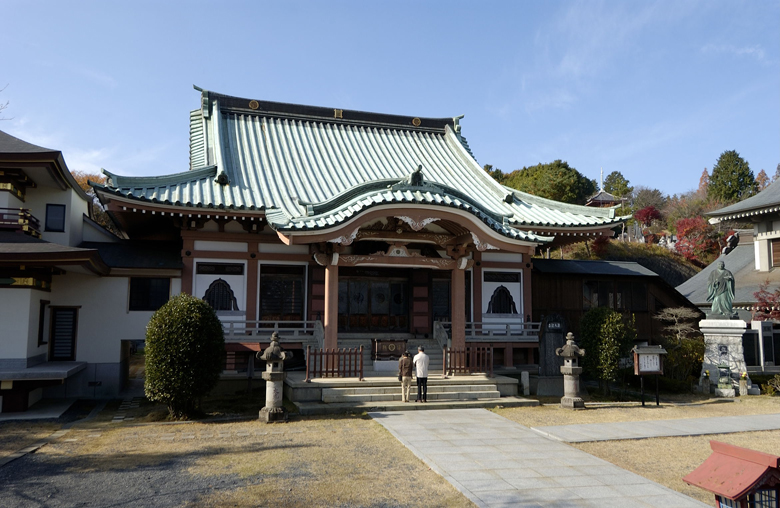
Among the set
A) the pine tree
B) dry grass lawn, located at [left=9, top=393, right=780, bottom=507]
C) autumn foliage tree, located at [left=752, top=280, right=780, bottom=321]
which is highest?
the pine tree

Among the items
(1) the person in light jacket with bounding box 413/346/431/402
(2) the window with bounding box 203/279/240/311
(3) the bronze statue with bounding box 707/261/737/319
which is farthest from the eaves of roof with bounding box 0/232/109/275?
(3) the bronze statue with bounding box 707/261/737/319

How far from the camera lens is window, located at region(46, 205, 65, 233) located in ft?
58.3

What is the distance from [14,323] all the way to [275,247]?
7.57 meters

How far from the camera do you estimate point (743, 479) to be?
4.90 metres

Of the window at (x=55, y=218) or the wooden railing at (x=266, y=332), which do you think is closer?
the wooden railing at (x=266, y=332)

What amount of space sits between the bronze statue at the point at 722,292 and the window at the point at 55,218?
21.1 meters

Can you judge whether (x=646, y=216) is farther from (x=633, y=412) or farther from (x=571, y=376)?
(x=571, y=376)

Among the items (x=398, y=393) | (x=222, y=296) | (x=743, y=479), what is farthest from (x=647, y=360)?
(x=222, y=296)

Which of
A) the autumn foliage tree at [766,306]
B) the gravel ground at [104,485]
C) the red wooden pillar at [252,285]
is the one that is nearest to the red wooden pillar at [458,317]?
the red wooden pillar at [252,285]

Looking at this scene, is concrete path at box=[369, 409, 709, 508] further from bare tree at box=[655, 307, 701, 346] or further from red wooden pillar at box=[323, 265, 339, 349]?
bare tree at box=[655, 307, 701, 346]

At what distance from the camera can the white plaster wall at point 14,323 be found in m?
14.4

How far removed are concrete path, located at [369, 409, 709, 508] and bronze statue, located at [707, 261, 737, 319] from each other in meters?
10.2

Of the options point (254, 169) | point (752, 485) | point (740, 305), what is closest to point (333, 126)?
point (254, 169)

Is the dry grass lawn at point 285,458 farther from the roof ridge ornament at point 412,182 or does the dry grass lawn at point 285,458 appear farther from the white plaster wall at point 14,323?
the roof ridge ornament at point 412,182
